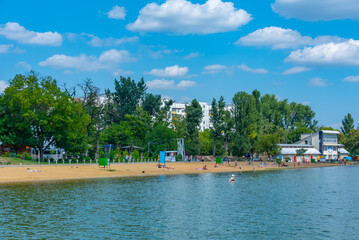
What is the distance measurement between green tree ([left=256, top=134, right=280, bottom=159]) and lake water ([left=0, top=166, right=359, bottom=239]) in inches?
2985

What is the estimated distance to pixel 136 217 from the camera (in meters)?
35.2

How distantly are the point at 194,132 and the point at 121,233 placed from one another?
378 ft

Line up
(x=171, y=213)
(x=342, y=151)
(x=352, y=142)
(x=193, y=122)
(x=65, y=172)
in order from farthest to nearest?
1. (x=352, y=142)
2. (x=342, y=151)
3. (x=193, y=122)
4. (x=65, y=172)
5. (x=171, y=213)

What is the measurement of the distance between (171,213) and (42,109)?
5794cm

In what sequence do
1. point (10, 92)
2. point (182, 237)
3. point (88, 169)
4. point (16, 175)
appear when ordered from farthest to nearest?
point (10, 92), point (88, 169), point (16, 175), point (182, 237)

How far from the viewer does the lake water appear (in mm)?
29297

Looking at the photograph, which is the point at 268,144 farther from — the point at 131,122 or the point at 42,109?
the point at 42,109

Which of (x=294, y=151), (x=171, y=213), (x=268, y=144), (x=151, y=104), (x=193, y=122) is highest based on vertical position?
(x=151, y=104)

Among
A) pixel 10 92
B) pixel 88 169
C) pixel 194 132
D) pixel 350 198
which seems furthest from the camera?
pixel 194 132

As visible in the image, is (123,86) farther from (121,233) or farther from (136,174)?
(121,233)

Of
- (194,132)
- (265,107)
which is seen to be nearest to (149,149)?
(194,132)

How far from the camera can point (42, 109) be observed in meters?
86.2

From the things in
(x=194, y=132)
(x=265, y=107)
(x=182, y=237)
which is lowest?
(x=182, y=237)

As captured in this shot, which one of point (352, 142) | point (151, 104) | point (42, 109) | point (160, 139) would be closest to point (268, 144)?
point (160, 139)
